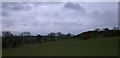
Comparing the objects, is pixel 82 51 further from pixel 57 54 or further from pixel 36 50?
pixel 36 50

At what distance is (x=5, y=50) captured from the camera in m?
16.1

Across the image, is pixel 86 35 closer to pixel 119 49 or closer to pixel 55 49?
pixel 55 49

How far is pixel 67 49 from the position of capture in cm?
1534

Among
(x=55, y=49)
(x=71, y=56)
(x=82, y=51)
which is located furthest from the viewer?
(x=55, y=49)

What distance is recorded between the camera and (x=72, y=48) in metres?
15.5

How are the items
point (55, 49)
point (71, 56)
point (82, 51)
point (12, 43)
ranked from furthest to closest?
point (12, 43) → point (55, 49) → point (82, 51) → point (71, 56)

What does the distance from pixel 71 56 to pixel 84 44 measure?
3.11m

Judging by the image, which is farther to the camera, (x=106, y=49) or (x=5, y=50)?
(x=5, y=50)

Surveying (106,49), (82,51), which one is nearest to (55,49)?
(82,51)

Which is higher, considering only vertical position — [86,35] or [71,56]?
[86,35]

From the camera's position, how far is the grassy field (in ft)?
45.6

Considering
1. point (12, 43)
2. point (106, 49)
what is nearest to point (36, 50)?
point (12, 43)

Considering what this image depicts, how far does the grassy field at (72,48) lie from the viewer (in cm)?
1391

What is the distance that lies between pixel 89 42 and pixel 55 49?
256 cm
